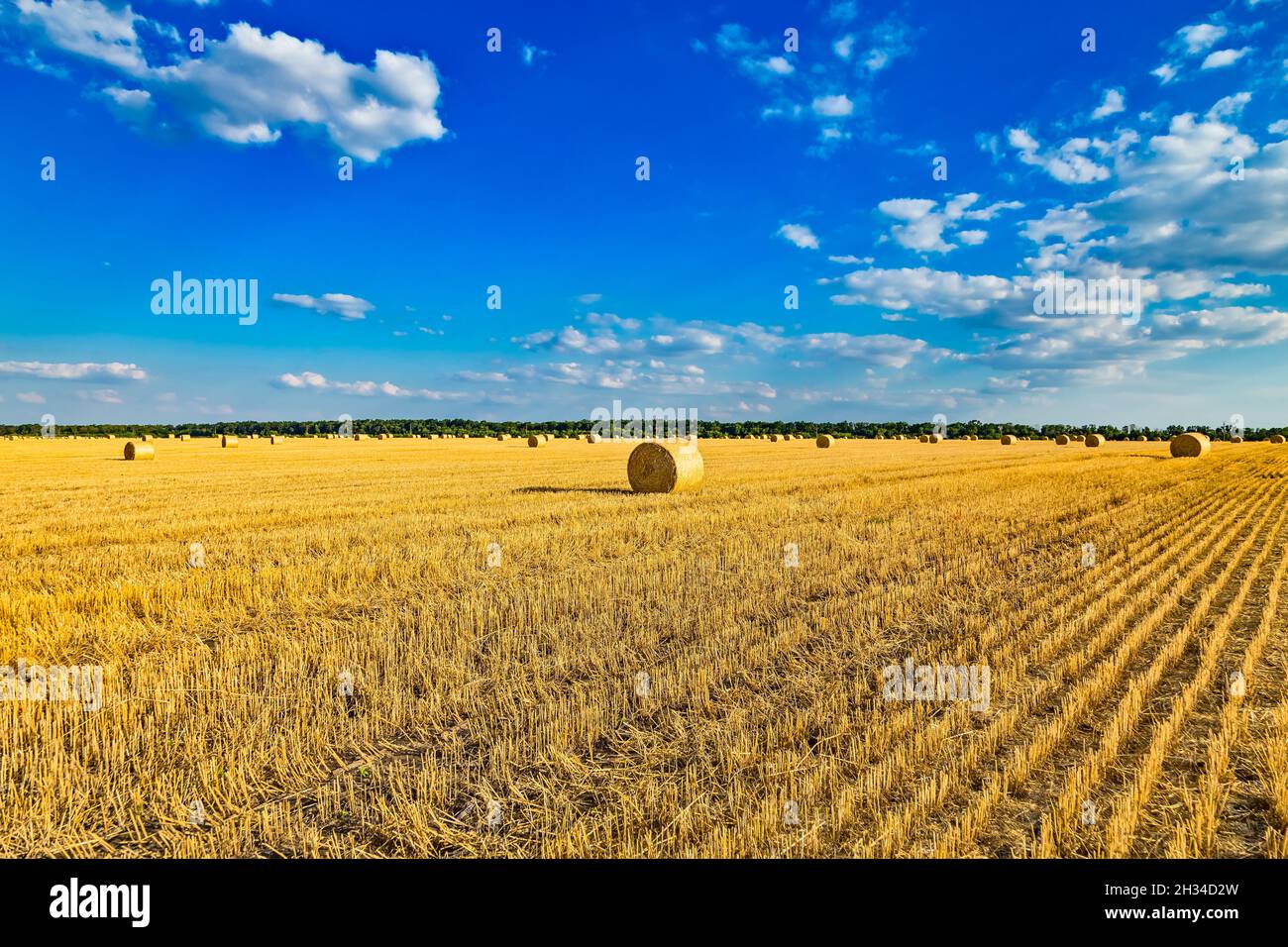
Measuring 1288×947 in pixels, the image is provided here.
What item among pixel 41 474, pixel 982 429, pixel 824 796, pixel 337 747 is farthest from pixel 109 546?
pixel 982 429

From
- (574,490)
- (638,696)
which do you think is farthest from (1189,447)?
(638,696)

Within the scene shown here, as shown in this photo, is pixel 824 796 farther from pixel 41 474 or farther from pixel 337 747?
pixel 41 474

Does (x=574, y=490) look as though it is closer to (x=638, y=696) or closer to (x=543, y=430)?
(x=638, y=696)

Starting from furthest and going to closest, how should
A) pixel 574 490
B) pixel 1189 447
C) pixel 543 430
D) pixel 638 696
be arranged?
pixel 543 430 < pixel 1189 447 < pixel 574 490 < pixel 638 696

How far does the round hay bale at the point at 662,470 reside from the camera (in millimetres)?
18734

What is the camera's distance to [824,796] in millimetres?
3459

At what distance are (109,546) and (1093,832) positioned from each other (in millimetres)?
12590

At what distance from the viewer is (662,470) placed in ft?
61.7

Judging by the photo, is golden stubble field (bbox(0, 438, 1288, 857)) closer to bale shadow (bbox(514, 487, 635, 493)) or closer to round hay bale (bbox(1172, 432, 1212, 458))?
bale shadow (bbox(514, 487, 635, 493))

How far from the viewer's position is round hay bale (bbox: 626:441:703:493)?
18734mm

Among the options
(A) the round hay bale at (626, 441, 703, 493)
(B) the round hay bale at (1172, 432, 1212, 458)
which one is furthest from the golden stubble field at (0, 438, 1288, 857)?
(B) the round hay bale at (1172, 432, 1212, 458)

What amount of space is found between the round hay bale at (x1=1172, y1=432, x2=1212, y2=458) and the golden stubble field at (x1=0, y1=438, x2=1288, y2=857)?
3875 centimetres

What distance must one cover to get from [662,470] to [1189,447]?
136 feet

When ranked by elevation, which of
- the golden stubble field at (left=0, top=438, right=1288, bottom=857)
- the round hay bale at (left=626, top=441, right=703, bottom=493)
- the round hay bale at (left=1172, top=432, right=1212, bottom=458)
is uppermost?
the round hay bale at (left=1172, top=432, right=1212, bottom=458)
